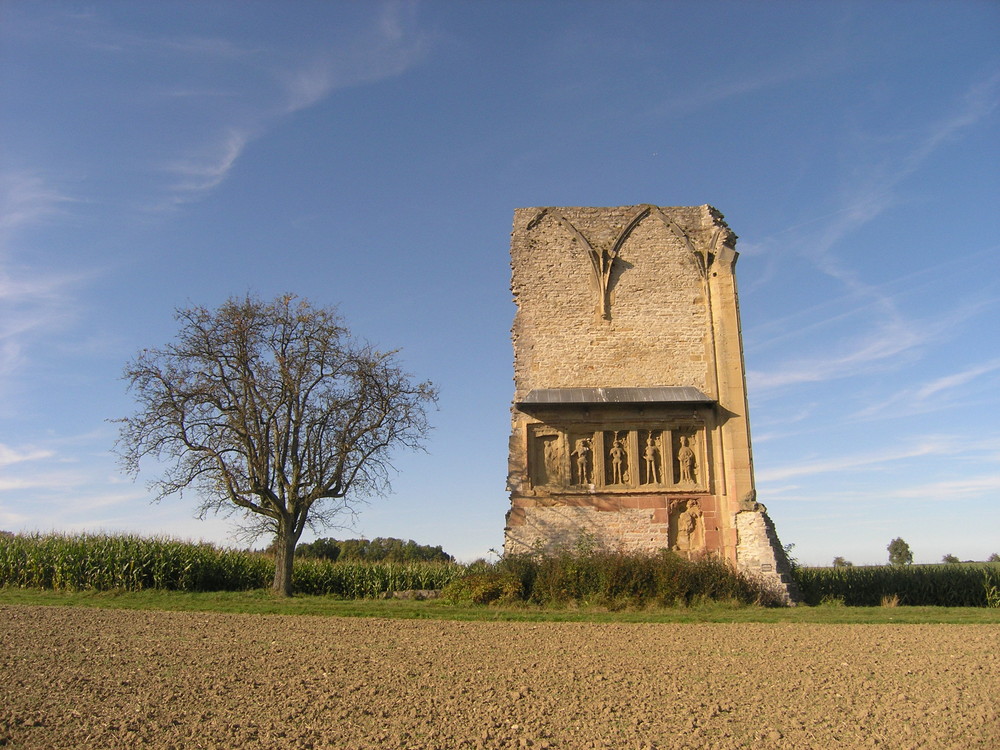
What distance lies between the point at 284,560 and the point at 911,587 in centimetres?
1429

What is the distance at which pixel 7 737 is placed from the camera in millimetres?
5266

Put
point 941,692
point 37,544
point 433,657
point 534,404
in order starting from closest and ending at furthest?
point 941,692
point 433,657
point 534,404
point 37,544

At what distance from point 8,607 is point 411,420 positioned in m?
8.43

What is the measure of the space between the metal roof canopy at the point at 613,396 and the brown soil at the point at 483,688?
21.5 ft

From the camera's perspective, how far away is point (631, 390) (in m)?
17.0

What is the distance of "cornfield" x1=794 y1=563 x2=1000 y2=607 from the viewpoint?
17594 mm

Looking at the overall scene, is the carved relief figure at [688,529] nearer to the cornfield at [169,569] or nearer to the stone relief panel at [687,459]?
the stone relief panel at [687,459]

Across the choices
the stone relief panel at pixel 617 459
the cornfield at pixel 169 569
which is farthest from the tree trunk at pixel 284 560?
the stone relief panel at pixel 617 459

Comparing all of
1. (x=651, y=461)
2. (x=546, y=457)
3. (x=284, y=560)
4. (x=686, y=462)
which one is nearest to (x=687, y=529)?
(x=686, y=462)

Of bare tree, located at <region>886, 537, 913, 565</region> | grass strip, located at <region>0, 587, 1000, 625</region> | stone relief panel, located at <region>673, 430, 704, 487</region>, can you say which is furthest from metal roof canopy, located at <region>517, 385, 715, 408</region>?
bare tree, located at <region>886, 537, 913, 565</region>

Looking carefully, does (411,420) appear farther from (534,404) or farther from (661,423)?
(661,423)

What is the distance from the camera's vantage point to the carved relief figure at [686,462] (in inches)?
660

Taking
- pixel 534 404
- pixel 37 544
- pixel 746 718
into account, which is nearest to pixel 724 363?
pixel 534 404

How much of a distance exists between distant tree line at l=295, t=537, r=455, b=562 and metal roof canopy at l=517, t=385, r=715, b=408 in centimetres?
627
